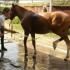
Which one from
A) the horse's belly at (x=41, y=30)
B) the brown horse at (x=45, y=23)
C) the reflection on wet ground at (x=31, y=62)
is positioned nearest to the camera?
the reflection on wet ground at (x=31, y=62)

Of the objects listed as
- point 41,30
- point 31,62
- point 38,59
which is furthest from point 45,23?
point 31,62

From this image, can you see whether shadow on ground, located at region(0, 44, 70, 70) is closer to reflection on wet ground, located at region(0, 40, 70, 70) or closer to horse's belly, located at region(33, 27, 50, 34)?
reflection on wet ground, located at region(0, 40, 70, 70)

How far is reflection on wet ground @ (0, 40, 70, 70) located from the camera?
11648 mm

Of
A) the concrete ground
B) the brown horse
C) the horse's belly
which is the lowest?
the concrete ground

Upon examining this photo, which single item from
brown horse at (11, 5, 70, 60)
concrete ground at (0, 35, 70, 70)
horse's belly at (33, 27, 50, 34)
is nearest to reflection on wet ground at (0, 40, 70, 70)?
concrete ground at (0, 35, 70, 70)

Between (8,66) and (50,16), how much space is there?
9.07 feet

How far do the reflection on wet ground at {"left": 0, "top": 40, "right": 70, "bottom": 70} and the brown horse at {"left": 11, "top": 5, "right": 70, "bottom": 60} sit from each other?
557 millimetres

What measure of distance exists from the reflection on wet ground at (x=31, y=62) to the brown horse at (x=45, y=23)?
56cm

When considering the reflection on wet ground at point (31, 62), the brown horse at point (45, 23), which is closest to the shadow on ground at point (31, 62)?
the reflection on wet ground at point (31, 62)

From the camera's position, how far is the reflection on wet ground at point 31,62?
38.2 feet

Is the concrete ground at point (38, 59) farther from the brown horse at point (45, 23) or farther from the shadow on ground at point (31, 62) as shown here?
the brown horse at point (45, 23)

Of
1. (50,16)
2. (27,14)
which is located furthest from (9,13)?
(50,16)

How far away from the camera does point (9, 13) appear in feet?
46.8

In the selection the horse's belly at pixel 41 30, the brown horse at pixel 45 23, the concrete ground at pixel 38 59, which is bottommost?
the concrete ground at pixel 38 59
